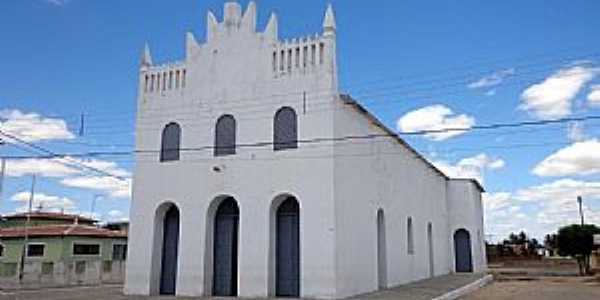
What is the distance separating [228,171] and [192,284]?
13.8 ft

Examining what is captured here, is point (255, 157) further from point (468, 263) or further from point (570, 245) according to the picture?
point (570, 245)

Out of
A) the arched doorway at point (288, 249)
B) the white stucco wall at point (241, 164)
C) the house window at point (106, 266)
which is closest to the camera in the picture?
the white stucco wall at point (241, 164)

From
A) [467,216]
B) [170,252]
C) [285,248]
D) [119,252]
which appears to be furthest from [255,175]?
[467,216]

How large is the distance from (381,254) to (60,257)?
21994 mm

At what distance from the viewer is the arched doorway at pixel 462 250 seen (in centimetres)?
3747

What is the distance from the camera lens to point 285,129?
19484mm

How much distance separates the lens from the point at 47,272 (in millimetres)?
30734

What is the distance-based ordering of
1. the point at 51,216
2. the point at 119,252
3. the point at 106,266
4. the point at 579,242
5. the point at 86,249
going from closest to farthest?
the point at 106,266 → the point at 86,249 → the point at 119,252 → the point at 579,242 → the point at 51,216

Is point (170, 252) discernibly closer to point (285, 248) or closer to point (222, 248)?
point (222, 248)

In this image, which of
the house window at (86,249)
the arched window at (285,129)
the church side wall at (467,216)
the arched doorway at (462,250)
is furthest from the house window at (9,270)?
the arched doorway at (462,250)

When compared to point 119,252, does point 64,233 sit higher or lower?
higher

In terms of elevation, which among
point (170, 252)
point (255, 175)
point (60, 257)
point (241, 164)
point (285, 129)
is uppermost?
point (285, 129)

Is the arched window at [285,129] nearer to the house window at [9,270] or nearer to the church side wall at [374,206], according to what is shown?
the church side wall at [374,206]

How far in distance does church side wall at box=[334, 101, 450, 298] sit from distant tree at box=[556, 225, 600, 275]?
38.7 feet
